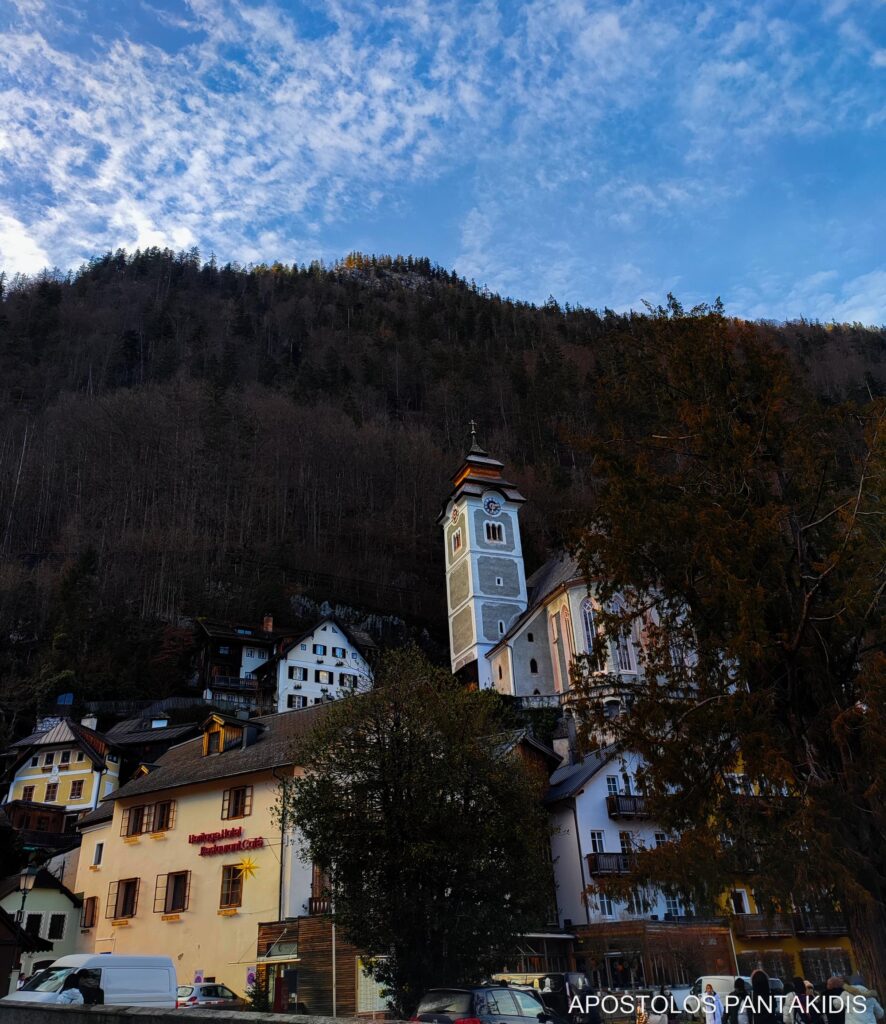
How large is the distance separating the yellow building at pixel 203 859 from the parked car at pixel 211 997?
6.55ft

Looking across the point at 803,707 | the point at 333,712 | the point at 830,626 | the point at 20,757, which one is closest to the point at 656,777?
A: the point at 803,707

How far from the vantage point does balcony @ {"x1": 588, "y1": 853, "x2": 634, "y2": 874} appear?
26344mm

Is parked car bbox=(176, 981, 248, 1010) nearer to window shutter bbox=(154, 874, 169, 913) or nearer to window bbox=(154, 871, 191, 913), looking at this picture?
window bbox=(154, 871, 191, 913)

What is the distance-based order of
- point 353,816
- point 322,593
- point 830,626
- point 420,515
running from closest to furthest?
1. point 830,626
2. point 353,816
3. point 322,593
4. point 420,515

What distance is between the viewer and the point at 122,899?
28.4 metres

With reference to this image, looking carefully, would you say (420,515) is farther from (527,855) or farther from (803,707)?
(803,707)

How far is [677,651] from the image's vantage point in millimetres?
13180

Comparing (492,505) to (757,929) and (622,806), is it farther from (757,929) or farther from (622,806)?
(757,929)

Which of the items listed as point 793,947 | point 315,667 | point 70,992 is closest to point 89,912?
point 70,992

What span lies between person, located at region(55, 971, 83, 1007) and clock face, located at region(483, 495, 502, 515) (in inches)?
2084

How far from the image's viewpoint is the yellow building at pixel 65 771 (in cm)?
4609

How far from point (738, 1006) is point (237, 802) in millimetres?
18096

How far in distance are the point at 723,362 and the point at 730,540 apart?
151 inches

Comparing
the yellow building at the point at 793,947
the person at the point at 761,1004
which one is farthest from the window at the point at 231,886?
the person at the point at 761,1004
